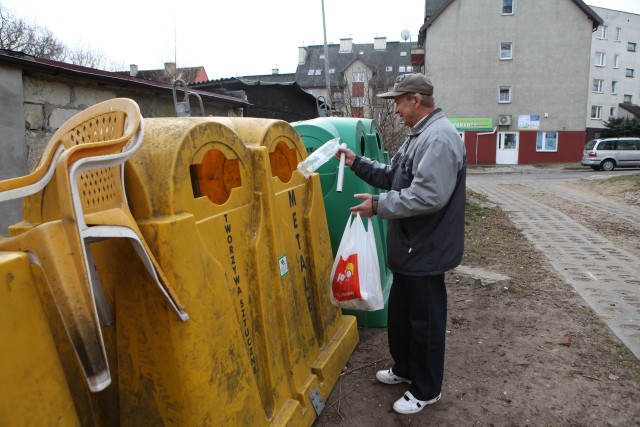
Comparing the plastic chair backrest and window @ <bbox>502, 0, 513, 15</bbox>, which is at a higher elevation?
window @ <bbox>502, 0, 513, 15</bbox>

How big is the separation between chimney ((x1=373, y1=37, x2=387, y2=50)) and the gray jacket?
148 feet

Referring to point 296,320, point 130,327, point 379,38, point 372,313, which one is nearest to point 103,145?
point 130,327

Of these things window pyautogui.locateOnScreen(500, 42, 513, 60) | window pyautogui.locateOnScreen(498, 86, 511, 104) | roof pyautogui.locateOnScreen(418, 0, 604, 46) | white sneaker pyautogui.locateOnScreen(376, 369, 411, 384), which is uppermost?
roof pyautogui.locateOnScreen(418, 0, 604, 46)

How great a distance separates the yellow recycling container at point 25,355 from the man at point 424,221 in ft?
5.50

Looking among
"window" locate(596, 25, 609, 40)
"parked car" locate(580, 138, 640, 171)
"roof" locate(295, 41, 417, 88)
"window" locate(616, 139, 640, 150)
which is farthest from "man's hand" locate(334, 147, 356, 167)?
"window" locate(596, 25, 609, 40)

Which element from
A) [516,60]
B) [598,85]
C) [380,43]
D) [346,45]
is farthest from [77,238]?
[380,43]

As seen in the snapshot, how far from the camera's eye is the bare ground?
255 cm

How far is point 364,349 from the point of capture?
11.1 feet

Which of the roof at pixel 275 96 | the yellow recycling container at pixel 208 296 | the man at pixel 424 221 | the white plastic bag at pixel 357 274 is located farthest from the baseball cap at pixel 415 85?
the roof at pixel 275 96

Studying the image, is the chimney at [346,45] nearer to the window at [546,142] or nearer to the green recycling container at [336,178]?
the window at [546,142]

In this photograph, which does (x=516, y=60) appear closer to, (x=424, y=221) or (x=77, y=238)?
(x=424, y=221)

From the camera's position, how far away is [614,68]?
3662 centimetres

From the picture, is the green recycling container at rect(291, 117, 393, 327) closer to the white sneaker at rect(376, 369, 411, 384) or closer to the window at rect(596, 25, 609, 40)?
the white sneaker at rect(376, 369, 411, 384)

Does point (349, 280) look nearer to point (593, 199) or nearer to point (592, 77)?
point (593, 199)
